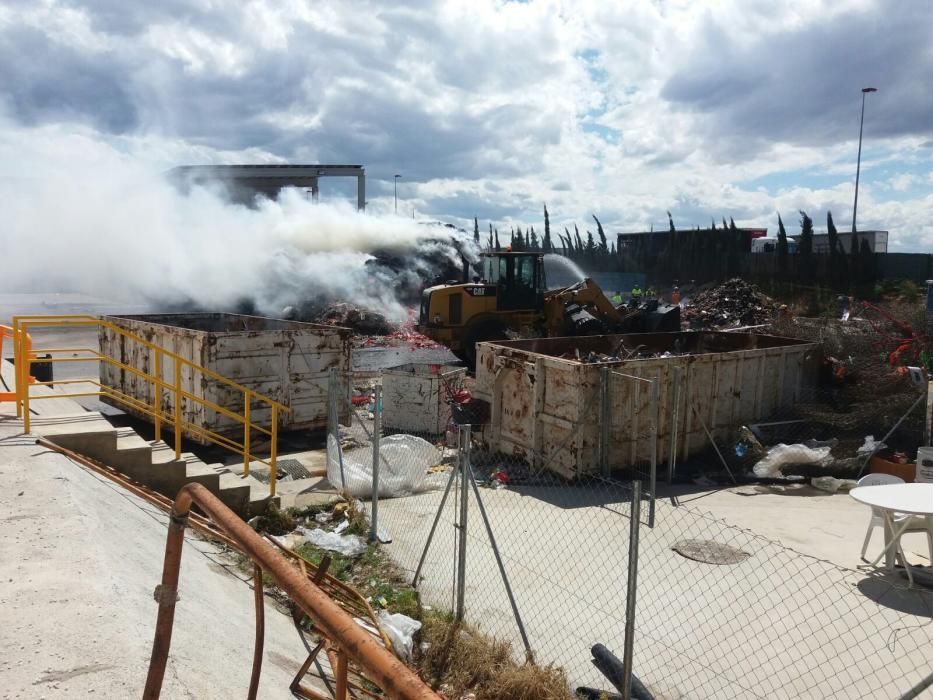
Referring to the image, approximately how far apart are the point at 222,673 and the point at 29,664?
0.91m

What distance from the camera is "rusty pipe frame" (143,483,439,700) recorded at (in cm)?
189

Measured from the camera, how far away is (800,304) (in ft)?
107

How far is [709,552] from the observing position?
7168 millimetres

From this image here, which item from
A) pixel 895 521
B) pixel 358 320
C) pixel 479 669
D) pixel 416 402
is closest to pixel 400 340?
pixel 358 320

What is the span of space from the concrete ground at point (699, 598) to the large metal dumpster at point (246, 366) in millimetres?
3833

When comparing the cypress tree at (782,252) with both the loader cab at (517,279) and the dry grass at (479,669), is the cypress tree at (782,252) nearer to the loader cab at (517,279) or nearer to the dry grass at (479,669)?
the loader cab at (517,279)

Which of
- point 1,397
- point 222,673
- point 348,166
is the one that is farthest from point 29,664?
point 348,166

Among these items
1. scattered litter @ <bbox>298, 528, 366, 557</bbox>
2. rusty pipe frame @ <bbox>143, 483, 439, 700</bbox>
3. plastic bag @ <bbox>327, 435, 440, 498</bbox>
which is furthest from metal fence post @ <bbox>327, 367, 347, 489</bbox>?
rusty pipe frame @ <bbox>143, 483, 439, 700</bbox>

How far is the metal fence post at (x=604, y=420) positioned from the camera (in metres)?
9.64

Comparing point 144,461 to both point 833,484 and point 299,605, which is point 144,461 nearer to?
point 299,605

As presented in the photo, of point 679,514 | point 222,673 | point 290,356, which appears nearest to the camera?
point 222,673

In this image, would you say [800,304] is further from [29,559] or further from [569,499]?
[29,559]

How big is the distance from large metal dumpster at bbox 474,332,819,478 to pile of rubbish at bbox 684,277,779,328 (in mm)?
16080

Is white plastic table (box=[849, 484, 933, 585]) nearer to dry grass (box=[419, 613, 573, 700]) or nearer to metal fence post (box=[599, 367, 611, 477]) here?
dry grass (box=[419, 613, 573, 700])
